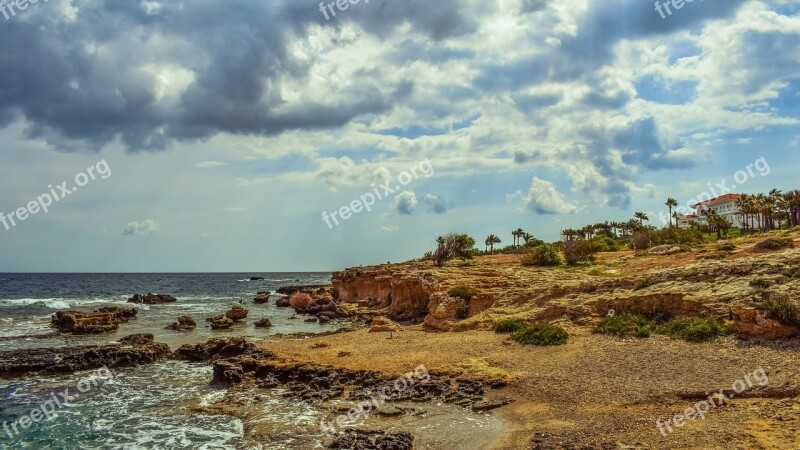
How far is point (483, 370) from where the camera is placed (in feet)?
68.1

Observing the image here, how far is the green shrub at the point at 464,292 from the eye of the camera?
33094 millimetres

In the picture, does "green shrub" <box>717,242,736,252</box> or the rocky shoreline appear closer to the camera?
the rocky shoreline

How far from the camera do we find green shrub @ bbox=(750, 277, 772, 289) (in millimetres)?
22703

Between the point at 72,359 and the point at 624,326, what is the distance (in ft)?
91.7

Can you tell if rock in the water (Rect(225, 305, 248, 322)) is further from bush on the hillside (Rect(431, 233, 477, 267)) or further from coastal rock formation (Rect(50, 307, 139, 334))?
bush on the hillside (Rect(431, 233, 477, 267))

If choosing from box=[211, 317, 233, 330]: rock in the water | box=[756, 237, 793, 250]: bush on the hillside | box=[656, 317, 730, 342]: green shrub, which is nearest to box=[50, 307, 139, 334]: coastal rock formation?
box=[211, 317, 233, 330]: rock in the water

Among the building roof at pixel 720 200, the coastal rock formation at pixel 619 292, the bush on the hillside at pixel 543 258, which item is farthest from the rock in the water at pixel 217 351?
the building roof at pixel 720 200

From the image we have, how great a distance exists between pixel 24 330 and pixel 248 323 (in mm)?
17705

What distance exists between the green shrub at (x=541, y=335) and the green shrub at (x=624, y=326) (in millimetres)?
1941

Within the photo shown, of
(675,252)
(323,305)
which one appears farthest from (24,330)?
(675,252)

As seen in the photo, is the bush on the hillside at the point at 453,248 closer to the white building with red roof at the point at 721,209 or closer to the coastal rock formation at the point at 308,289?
the coastal rock formation at the point at 308,289

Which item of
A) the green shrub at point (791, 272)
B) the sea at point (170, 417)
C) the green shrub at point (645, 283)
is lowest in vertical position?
the sea at point (170, 417)

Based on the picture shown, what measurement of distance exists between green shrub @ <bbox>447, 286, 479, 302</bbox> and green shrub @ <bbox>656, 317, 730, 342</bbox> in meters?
12.3

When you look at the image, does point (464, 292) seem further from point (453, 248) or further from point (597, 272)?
point (453, 248)
